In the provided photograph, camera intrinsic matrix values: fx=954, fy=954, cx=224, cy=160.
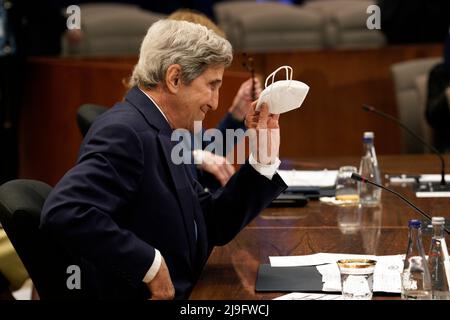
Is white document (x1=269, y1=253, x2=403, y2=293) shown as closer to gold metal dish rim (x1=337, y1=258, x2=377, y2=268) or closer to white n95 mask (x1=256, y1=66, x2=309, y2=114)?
gold metal dish rim (x1=337, y1=258, x2=377, y2=268)

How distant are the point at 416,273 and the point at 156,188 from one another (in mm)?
720

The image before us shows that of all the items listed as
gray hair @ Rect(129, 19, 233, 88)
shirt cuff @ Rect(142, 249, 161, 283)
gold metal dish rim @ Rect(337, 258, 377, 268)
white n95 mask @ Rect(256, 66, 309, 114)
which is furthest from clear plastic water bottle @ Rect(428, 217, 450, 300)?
gray hair @ Rect(129, 19, 233, 88)

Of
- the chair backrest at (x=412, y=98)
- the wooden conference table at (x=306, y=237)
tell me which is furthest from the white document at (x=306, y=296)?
the chair backrest at (x=412, y=98)

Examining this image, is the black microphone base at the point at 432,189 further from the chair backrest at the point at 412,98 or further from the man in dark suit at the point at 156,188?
the chair backrest at the point at 412,98

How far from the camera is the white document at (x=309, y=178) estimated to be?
3.87 meters

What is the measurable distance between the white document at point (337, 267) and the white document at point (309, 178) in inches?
45.8

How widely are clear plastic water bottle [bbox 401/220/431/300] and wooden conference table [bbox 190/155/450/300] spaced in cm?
10

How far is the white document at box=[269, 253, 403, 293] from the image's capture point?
7.66 ft

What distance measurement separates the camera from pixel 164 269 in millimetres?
2350

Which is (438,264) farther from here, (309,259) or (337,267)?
(309,259)

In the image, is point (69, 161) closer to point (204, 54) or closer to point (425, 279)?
point (204, 54)

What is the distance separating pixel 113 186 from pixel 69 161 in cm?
361

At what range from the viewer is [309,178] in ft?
13.0

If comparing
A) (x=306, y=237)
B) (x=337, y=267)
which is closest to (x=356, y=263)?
(x=337, y=267)
